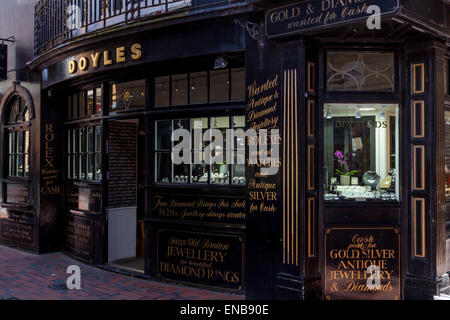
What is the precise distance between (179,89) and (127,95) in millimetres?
1171

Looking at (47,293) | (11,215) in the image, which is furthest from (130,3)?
(11,215)

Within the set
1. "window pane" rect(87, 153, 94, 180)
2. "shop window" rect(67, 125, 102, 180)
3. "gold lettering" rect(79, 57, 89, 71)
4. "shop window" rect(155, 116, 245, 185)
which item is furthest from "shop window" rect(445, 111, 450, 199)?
"window pane" rect(87, 153, 94, 180)

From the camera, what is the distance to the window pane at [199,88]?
6.28m

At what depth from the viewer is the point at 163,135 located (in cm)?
666

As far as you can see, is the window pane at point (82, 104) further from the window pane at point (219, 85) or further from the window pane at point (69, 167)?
the window pane at point (219, 85)

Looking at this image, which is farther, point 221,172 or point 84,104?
point 84,104

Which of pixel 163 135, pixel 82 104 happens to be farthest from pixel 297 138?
pixel 82 104

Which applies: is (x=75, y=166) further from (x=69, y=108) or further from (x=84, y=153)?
(x=69, y=108)

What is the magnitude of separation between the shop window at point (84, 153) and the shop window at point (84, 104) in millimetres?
280

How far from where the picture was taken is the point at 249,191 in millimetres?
5695

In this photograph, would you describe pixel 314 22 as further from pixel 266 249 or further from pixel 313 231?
pixel 266 249

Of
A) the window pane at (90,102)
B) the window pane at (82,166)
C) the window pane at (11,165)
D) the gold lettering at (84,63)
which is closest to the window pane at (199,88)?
the gold lettering at (84,63)

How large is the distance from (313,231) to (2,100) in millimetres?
8078

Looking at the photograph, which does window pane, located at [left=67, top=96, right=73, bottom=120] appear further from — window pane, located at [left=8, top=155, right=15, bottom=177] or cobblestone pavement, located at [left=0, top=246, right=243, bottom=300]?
cobblestone pavement, located at [left=0, top=246, right=243, bottom=300]
